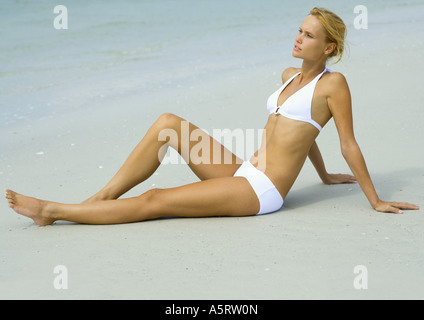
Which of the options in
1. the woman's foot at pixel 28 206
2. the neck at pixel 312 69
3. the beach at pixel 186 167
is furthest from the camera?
the neck at pixel 312 69

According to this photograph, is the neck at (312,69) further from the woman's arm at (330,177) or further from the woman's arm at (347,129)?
the woman's arm at (330,177)

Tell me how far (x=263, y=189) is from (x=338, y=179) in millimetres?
949

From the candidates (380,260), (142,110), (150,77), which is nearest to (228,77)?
(150,77)

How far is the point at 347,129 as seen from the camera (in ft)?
14.0

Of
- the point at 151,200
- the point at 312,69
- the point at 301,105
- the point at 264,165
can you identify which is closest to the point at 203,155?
the point at 264,165

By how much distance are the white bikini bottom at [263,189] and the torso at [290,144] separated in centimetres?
4

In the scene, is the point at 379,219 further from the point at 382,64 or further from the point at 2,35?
the point at 2,35

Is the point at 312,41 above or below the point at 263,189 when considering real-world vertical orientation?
above

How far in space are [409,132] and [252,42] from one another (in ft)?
18.1

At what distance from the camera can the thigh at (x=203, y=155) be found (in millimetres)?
4527

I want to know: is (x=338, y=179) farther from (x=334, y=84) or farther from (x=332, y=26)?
(x=332, y=26)

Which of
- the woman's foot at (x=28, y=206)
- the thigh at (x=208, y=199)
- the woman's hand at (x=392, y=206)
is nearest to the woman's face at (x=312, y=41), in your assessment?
the thigh at (x=208, y=199)

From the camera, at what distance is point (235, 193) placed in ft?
14.0

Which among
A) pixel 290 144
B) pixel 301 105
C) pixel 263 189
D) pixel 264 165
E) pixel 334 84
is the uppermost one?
pixel 334 84
